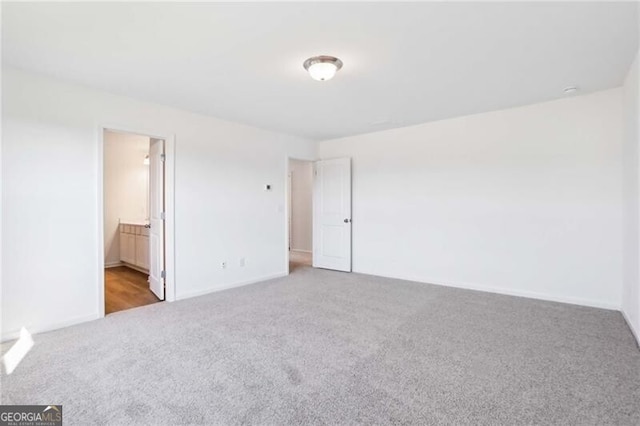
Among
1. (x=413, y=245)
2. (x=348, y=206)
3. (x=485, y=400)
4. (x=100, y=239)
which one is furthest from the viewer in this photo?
(x=348, y=206)

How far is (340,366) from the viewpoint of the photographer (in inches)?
91.5

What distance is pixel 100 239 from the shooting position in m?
3.34

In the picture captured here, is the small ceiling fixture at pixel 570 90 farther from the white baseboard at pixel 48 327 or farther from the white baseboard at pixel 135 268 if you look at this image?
the white baseboard at pixel 135 268

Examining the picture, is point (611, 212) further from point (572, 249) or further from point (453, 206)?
A: point (453, 206)

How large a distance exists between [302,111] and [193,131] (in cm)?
147

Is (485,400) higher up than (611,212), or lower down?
lower down

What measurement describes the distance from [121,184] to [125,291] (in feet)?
9.12

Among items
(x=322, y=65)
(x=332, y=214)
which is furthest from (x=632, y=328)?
(x=332, y=214)

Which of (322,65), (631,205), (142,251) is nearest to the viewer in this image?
(322,65)

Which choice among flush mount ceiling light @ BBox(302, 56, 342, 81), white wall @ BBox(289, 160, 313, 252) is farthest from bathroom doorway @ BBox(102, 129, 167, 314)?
white wall @ BBox(289, 160, 313, 252)

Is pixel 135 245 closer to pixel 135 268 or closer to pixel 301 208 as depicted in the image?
pixel 135 268

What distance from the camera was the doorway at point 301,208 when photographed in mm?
7945

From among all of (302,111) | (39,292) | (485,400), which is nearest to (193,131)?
(302,111)

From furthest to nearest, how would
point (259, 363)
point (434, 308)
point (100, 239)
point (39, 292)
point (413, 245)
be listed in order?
point (413, 245), point (434, 308), point (100, 239), point (39, 292), point (259, 363)
